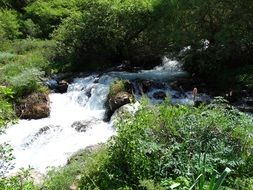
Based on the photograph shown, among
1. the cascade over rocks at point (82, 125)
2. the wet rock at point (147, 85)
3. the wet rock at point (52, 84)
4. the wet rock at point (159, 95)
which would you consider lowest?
the cascade over rocks at point (82, 125)

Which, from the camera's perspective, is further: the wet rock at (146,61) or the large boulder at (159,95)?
the wet rock at (146,61)

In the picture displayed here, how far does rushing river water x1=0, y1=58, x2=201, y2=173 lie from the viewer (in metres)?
12.6

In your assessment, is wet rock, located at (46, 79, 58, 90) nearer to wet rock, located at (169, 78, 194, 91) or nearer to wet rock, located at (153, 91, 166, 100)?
wet rock, located at (153, 91, 166, 100)

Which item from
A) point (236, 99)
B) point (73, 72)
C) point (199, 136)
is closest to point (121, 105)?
point (236, 99)

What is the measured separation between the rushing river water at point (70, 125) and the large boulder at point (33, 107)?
29cm

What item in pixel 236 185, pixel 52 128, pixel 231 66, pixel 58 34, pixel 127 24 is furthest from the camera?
pixel 58 34

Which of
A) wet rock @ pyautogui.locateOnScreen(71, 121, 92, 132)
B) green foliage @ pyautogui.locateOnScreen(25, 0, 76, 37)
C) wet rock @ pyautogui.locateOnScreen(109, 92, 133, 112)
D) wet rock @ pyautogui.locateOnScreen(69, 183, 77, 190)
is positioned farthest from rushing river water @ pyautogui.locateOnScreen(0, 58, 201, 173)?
green foliage @ pyautogui.locateOnScreen(25, 0, 76, 37)

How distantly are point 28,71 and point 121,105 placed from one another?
4490 millimetres

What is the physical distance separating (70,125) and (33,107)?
223 centimetres

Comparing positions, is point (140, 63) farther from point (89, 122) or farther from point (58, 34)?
point (89, 122)

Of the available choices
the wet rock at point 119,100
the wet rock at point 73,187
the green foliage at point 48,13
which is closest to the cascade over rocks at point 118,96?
the wet rock at point 119,100

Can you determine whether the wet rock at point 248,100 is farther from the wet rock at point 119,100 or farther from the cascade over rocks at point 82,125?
the cascade over rocks at point 82,125

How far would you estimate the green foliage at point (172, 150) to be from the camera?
647cm

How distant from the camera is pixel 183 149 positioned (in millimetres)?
6621
